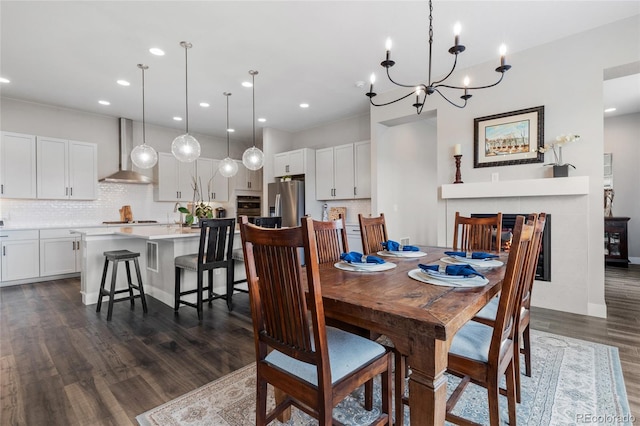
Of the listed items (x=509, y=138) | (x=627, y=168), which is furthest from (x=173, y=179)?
(x=627, y=168)

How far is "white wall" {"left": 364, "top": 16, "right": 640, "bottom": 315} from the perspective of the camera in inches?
117

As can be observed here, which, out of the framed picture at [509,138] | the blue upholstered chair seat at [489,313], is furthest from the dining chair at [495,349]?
the framed picture at [509,138]

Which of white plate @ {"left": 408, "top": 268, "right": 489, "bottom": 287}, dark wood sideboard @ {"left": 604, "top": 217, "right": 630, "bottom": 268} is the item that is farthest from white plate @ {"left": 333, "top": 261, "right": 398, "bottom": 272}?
dark wood sideboard @ {"left": 604, "top": 217, "right": 630, "bottom": 268}

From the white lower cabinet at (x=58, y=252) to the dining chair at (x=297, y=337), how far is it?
17.2ft

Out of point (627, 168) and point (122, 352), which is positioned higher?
point (627, 168)

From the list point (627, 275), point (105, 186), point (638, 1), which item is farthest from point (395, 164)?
point (105, 186)

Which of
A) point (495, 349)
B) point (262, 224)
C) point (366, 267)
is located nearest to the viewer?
point (495, 349)

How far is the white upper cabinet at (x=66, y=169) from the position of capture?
4.84 m

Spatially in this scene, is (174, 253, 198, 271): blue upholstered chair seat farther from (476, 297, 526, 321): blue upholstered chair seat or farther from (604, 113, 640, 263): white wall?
(604, 113, 640, 263): white wall

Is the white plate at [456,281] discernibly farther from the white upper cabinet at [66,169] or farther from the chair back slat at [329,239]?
the white upper cabinet at [66,169]

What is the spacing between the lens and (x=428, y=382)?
1.01 m

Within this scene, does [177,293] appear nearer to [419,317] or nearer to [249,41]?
[249,41]

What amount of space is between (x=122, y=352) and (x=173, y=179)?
15.0 ft

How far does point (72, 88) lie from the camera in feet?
14.2
